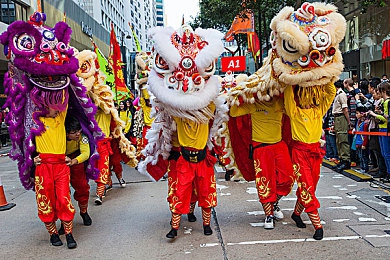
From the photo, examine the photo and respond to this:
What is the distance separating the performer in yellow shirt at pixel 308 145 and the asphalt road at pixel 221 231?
38 cm

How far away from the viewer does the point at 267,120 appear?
16.4 ft

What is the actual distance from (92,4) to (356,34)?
28892 mm

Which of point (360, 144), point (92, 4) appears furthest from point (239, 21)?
point (92, 4)

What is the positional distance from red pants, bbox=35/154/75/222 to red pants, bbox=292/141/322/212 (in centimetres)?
247

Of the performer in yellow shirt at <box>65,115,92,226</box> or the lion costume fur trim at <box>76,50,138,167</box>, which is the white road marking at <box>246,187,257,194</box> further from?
the performer in yellow shirt at <box>65,115,92,226</box>

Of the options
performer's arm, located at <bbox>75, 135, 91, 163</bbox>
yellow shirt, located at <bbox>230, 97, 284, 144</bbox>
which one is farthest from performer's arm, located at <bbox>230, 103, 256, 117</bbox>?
performer's arm, located at <bbox>75, 135, 91, 163</bbox>

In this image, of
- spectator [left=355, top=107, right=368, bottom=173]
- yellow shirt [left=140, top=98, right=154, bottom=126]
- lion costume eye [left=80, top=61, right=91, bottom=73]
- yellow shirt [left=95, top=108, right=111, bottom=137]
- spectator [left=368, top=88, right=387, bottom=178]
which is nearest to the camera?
lion costume eye [left=80, top=61, right=91, bottom=73]

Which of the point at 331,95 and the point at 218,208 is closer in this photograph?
the point at 331,95

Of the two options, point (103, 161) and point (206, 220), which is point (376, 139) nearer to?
point (206, 220)

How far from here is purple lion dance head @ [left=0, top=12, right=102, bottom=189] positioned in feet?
14.1

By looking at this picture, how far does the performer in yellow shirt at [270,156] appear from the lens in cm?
489

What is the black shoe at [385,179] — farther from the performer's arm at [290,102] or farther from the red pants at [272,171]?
the performer's arm at [290,102]

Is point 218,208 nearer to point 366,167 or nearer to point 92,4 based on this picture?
point 366,167

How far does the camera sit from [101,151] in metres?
6.70
